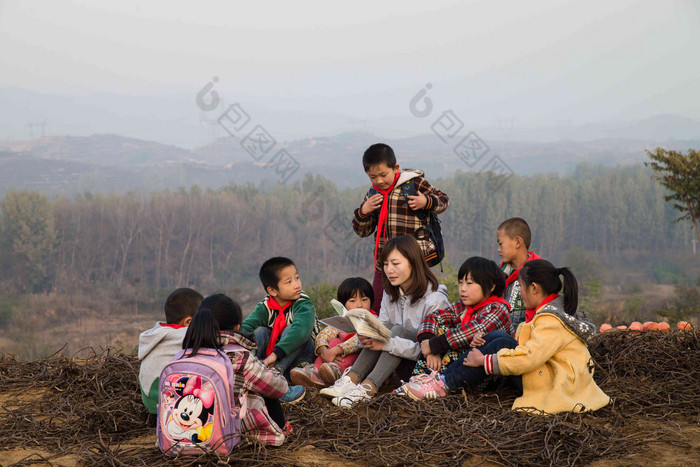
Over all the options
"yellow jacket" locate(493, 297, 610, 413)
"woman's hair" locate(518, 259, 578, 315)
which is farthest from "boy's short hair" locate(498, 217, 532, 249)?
"yellow jacket" locate(493, 297, 610, 413)

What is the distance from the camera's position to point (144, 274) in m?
38.9

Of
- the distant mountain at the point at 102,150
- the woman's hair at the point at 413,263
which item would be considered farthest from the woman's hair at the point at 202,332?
the distant mountain at the point at 102,150

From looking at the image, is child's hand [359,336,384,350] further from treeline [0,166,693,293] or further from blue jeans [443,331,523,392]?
treeline [0,166,693,293]

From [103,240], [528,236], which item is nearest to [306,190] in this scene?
[103,240]

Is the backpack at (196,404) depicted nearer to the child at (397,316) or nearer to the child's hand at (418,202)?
the child at (397,316)

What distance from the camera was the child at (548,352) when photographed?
142 inches

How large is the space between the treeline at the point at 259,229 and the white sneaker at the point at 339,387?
114 feet

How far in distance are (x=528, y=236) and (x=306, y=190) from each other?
4403 cm

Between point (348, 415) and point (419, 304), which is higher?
point (419, 304)

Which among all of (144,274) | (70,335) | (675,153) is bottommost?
(70,335)

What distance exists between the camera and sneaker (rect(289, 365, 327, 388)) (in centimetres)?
450

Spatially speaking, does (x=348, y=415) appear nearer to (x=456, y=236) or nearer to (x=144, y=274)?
(x=144, y=274)

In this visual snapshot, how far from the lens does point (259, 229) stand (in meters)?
43.2

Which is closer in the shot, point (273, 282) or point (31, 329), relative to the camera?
point (273, 282)
